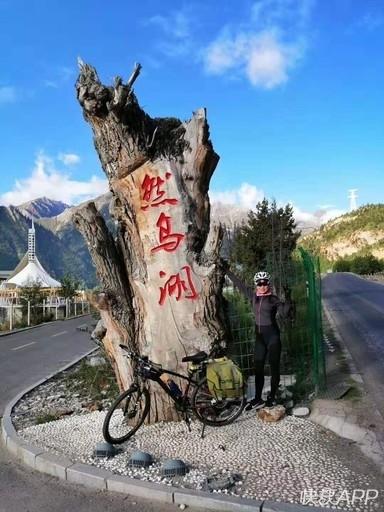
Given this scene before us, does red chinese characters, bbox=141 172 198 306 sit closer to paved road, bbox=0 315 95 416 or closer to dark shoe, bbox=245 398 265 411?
dark shoe, bbox=245 398 265 411

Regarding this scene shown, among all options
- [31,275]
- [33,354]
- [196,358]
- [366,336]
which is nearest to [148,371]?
[196,358]

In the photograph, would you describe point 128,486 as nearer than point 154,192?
Yes

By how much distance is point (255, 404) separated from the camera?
267 inches

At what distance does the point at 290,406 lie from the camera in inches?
266

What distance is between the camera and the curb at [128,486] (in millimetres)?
4238

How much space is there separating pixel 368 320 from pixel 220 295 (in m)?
12.4

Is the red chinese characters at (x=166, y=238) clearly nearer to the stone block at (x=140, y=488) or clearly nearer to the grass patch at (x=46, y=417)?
the grass patch at (x=46, y=417)

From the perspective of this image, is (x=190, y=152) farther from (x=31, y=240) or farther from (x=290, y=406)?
(x=31, y=240)

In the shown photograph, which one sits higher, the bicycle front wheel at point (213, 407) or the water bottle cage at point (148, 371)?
the water bottle cage at point (148, 371)

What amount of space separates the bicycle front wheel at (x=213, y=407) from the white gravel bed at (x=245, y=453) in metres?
0.10

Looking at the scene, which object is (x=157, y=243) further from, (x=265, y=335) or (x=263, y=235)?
(x=263, y=235)

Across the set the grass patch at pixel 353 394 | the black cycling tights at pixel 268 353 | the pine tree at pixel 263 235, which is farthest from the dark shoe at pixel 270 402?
the pine tree at pixel 263 235

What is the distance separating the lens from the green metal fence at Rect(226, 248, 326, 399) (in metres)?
7.47

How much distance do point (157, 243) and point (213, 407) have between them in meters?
2.10
